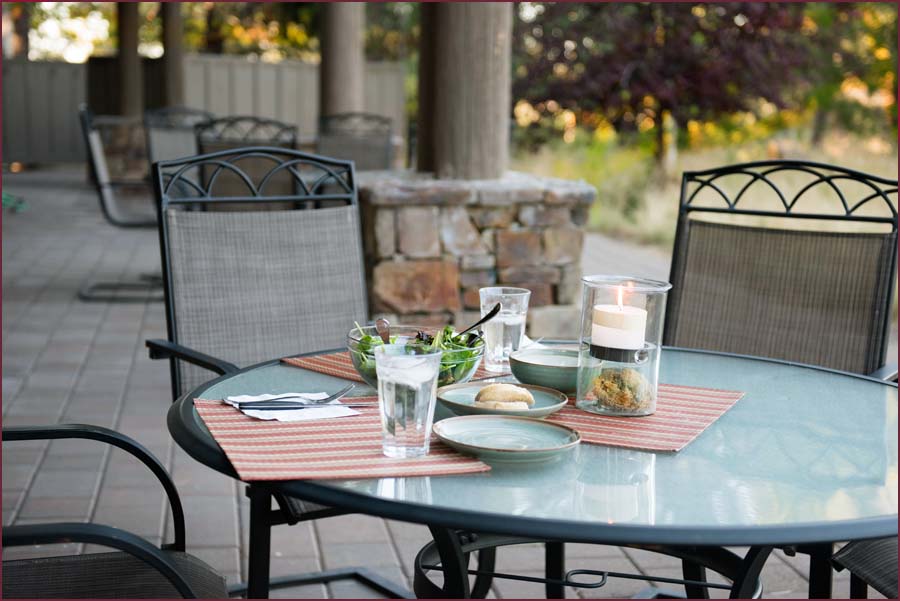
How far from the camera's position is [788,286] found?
220cm

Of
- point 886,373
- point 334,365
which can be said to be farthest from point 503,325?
point 886,373

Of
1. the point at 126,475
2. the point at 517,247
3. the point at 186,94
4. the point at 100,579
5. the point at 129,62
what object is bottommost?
the point at 126,475

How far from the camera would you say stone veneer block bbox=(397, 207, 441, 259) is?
3609mm

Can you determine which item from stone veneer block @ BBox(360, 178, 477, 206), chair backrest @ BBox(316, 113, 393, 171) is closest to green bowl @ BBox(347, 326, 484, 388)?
stone veneer block @ BBox(360, 178, 477, 206)

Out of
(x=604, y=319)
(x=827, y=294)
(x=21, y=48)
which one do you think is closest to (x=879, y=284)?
(x=827, y=294)

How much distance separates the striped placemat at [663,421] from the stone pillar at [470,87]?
2270 mm

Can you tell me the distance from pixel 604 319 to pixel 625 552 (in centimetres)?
118

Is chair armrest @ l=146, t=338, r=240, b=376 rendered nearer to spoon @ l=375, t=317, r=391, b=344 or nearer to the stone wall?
spoon @ l=375, t=317, r=391, b=344

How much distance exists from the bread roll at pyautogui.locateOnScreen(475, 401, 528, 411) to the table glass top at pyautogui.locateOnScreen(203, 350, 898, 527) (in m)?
0.07

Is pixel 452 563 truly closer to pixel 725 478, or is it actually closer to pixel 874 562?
pixel 725 478

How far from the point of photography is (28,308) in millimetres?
5012

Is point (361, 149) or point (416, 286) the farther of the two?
point (361, 149)

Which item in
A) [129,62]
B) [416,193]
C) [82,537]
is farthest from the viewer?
[129,62]

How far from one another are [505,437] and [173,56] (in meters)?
10.2
